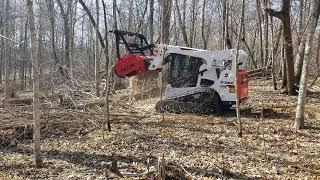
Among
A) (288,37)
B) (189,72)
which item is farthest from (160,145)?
(288,37)

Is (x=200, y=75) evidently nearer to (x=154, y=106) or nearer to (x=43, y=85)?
(x=154, y=106)

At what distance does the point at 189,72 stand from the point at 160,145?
4.26 metres

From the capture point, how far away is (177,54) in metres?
13.5

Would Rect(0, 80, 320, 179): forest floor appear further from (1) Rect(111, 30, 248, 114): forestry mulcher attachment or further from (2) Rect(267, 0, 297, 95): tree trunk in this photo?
(2) Rect(267, 0, 297, 95): tree trunk

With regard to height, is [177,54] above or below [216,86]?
above

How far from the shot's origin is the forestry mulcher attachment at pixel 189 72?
1296 cm

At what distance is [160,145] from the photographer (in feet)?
31.5

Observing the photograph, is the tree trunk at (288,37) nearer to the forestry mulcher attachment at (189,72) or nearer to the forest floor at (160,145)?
the forest floor at (160,145)

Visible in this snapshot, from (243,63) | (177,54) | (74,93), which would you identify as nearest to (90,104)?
(74,93)

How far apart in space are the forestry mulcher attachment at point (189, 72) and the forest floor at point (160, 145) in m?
0.51

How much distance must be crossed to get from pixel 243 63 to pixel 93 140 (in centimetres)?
553

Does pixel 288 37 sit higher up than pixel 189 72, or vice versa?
pixel 288 37

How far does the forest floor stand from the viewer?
778 cm

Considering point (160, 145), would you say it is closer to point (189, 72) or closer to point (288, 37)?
point (189, 72)
